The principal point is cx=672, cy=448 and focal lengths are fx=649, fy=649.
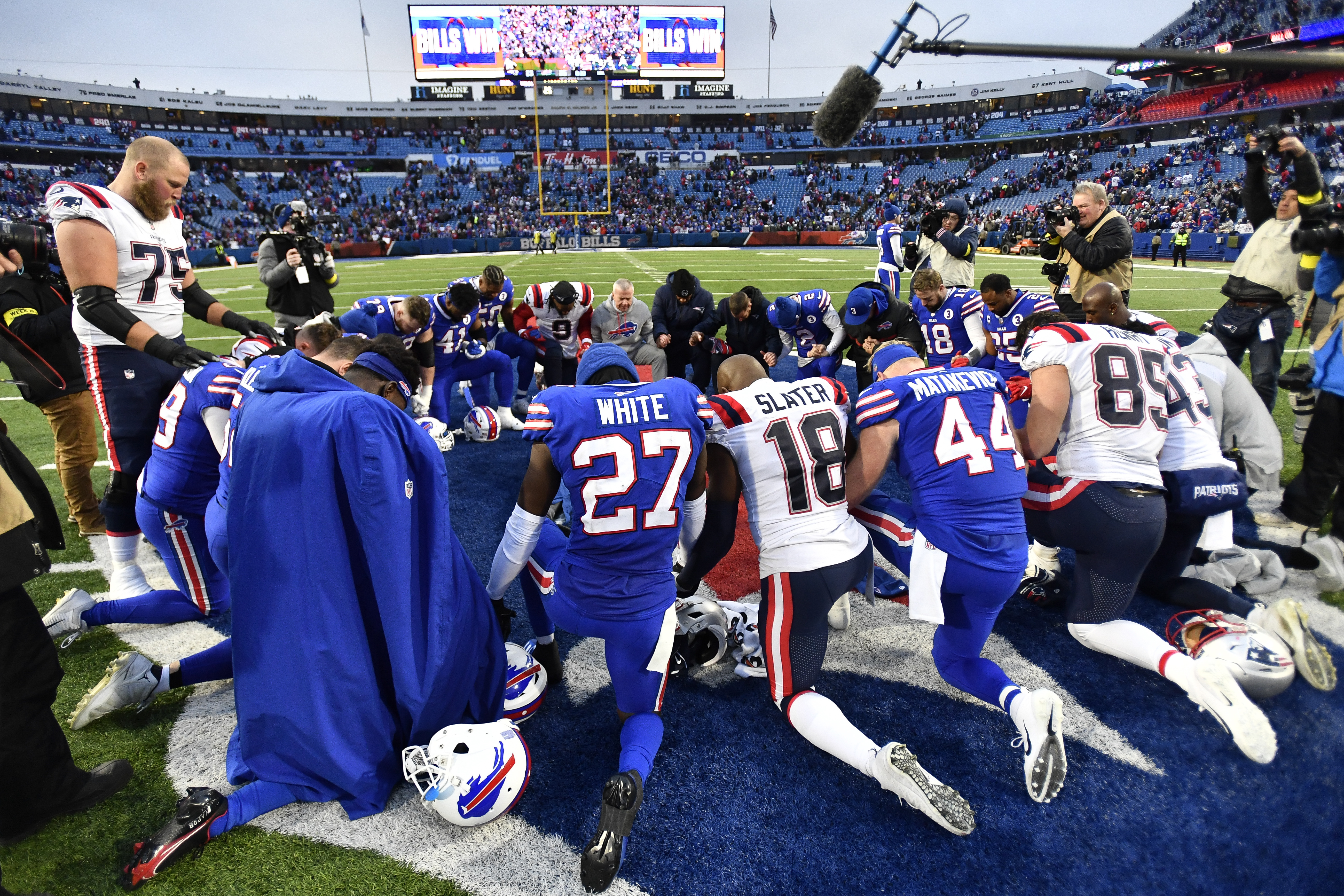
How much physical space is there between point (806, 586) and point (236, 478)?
2236 mm

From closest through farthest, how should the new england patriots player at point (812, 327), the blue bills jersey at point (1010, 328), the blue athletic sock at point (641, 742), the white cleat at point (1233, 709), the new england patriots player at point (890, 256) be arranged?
1. the blue athletic sock at point (641, 742)
2. the white cleat at point (1233, 709)
3. the blue bills jersey at point (1010, 328)
4. the new england patriots player at point (812, 327)
5. the new england patriots player at point (890, 256)

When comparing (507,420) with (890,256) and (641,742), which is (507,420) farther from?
(641,742)

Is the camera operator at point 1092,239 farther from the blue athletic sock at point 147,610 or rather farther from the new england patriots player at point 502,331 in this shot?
the blue athletic sock at point 147,610

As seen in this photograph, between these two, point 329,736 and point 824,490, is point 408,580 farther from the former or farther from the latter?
point 824,490

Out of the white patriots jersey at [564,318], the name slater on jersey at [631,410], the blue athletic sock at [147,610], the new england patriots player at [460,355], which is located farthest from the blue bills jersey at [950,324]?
the blue athletic sock at [147,610]

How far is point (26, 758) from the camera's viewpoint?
2275 millimetres

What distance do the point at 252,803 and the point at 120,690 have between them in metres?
1.06

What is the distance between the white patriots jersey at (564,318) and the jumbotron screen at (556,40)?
54517 mm

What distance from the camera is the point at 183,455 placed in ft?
11.2

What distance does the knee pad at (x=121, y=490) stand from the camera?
3.78m

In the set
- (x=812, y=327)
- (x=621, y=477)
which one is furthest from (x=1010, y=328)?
(x=621, y=477)

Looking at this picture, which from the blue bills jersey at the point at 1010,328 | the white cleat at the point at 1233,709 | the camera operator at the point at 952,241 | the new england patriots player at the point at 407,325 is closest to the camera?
the white cleat at the point at 1233,709

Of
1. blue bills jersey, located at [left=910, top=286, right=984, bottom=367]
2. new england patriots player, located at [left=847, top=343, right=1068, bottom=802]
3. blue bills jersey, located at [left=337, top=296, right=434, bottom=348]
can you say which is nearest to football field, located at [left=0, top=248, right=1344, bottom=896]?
new england patriots player, located at [left=847, top=343, right=1068, bottom=802]

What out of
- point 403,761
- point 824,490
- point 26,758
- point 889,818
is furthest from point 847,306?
point 26,758
